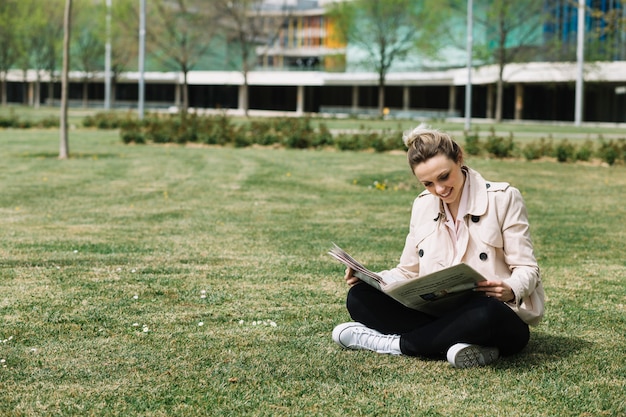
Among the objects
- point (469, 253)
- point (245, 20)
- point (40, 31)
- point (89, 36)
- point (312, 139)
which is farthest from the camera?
point (89, 36)

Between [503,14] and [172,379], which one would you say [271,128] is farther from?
[503,14]

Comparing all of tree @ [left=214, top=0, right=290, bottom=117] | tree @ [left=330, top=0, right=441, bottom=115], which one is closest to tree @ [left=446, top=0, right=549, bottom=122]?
tree @ [left=330, top=0, right=441, bottom=115]

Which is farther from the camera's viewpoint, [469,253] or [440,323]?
[440,323]

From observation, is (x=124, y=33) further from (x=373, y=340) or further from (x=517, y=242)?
(x=517, y=242)

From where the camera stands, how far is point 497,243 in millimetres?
4441

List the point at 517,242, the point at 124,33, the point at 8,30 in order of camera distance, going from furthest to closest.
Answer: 1. the point at 8,30
2. the point at 124,33
3. the point at 517,242

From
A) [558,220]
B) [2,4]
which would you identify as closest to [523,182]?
[558,220]

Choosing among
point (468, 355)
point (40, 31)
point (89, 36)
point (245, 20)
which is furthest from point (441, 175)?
point (40, 31)

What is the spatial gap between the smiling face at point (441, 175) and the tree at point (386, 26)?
5496 cm

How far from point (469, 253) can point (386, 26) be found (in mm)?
57219

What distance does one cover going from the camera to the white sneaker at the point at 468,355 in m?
4.52

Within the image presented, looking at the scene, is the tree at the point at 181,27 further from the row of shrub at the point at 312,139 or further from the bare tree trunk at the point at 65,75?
the bare tree trunk at the point at 65,75

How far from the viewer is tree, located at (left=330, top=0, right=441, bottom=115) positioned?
5881cm

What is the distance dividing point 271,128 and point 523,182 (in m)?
11.3
